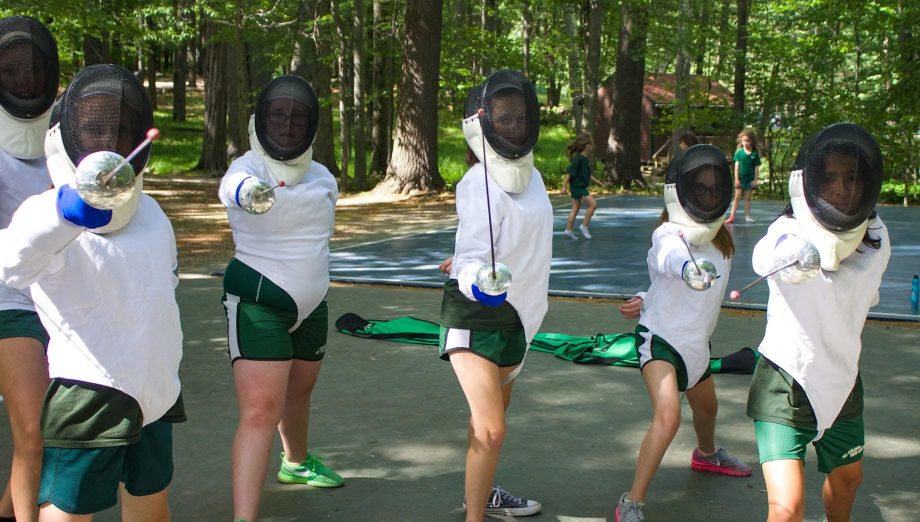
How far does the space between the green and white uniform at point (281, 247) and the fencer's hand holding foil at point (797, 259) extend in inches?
75.2

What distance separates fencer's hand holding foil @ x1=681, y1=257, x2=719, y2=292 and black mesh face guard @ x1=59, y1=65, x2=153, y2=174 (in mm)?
2073

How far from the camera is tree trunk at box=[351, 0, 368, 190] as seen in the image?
2062 cm

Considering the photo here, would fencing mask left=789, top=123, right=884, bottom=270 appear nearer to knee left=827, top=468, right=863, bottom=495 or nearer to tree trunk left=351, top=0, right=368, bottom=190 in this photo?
knee left=827, top=468, right=863, bottom=495

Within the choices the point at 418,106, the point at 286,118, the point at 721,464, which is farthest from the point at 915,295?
the point at 418,106

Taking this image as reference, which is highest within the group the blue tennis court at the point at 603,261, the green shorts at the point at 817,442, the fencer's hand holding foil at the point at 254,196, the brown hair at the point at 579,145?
the fencer's hand holding foil at the point at 254,196

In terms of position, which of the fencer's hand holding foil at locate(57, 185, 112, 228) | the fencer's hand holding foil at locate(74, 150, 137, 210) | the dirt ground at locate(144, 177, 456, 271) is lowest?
the dirt ground at locate(144, 177, 456, 271)

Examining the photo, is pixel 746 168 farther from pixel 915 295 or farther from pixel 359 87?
pixel 359 87

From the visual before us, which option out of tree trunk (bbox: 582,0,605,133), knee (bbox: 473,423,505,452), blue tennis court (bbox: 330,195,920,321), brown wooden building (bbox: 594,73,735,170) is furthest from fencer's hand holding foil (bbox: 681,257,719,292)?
brown wooden building (bbox: 594,73,735,170)

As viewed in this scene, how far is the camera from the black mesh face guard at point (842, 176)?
348 cm

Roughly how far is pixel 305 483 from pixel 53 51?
227cm

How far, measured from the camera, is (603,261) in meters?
11.9

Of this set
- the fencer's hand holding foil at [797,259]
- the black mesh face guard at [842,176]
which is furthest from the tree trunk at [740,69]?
the fencer's hand holding foil at [797,259]

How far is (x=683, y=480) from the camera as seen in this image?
4883mm

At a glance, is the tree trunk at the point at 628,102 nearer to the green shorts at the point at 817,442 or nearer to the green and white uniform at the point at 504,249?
the green and white uniform at the point at 504,249
